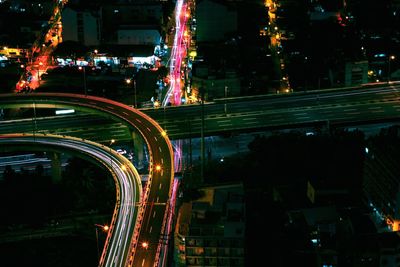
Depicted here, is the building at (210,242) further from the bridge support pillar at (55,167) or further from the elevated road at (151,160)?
the bridge support pillar at (55,167)

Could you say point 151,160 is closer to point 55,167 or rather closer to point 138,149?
point 138,149

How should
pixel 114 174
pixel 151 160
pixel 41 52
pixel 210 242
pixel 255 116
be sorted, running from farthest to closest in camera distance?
1. pixel 41 52
2. pixel 255 116
3. pixel 151 160
4. pixel 114 174
5. pixel 210 242

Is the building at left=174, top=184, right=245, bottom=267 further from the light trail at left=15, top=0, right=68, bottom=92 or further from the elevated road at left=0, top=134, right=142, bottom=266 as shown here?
the light trail at left=15, top=0, right=68, bottom=92

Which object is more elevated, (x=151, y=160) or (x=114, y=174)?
(x=151, y=160)

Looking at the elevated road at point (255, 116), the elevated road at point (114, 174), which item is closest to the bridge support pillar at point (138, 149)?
the elevated road at point (255, 116)

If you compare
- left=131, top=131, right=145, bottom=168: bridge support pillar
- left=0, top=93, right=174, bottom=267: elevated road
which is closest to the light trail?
left=0, top=93, right=174, bottom=267: elevated road

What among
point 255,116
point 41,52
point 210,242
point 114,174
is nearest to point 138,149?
point 114,174
